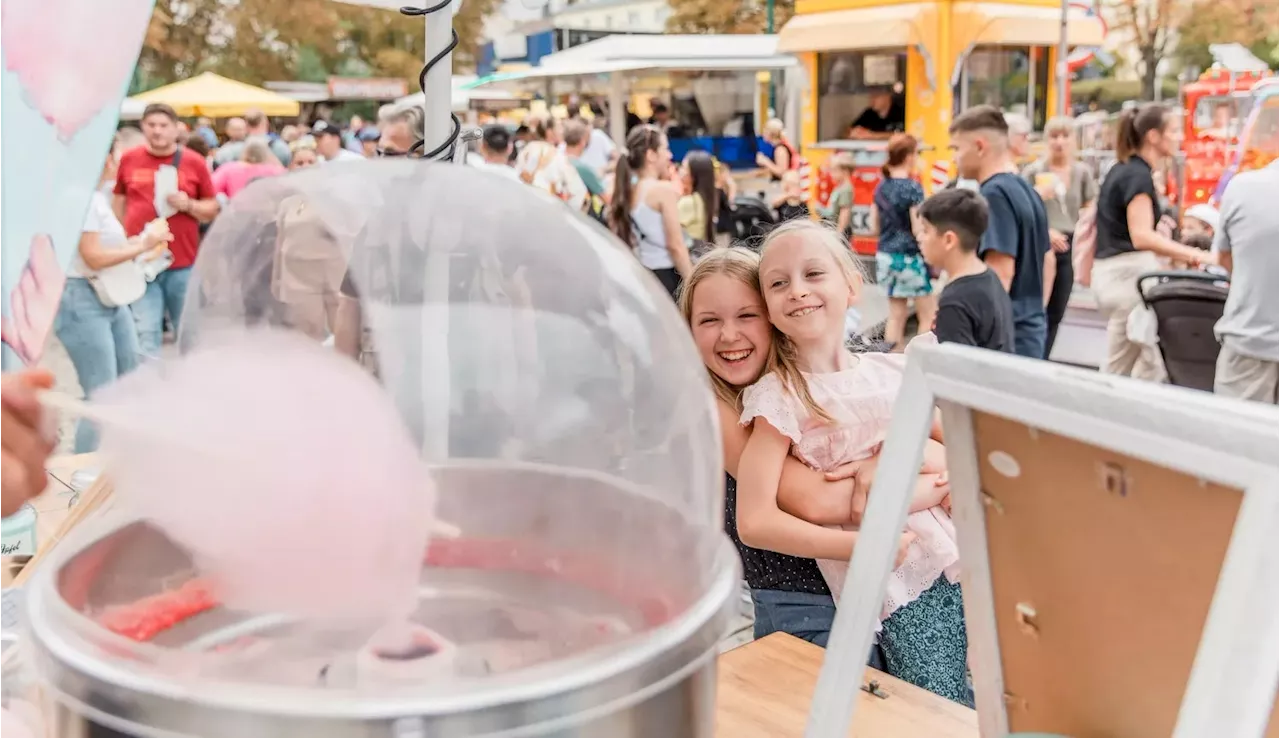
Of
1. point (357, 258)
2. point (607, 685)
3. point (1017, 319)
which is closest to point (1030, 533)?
point (607, 685)

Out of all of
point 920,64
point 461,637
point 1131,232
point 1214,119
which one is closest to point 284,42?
point 920,64

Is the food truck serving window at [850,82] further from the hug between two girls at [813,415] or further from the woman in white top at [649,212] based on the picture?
the hug between two girls at [813,415]

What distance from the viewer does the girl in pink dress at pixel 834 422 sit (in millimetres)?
1681

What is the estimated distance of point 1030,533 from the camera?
88 centimetres

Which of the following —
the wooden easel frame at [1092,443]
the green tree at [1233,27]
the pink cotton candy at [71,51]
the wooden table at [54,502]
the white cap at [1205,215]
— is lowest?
the wooden table at [54,502]

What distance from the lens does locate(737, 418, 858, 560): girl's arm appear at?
163cm

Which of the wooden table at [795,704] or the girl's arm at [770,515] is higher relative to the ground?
the girl's arm at [770,515]

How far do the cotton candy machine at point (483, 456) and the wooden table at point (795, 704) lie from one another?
1.42ft

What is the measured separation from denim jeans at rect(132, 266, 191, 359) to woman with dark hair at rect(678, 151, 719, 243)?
9.35 ft

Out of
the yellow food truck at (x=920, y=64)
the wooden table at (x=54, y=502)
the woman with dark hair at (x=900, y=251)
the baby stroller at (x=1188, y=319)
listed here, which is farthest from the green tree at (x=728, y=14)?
the wooden table at (x=54, y=502)

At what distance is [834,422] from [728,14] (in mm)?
24661

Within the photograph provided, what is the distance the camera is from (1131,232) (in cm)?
460

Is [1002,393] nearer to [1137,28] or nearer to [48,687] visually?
[48,687]

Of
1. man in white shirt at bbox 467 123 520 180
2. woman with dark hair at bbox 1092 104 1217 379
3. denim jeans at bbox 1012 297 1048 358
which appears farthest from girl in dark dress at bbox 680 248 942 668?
man in white shirt at bbox 467 123 520 180
